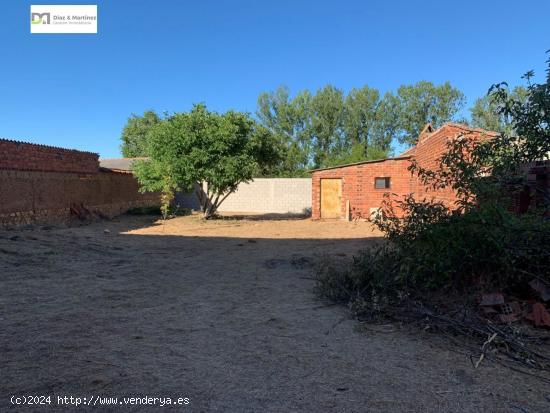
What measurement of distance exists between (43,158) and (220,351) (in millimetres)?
14447

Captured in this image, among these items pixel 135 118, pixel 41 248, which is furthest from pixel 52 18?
pixel 135 118

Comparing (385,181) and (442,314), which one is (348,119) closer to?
(385,181)

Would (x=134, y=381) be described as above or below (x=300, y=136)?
below

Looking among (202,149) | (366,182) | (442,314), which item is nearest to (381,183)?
(366,182)

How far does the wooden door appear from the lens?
794 inches

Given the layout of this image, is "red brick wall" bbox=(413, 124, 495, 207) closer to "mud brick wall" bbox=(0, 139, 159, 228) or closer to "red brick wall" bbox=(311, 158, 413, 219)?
"red brick wall" bbox=(311, 158, 413, 219)

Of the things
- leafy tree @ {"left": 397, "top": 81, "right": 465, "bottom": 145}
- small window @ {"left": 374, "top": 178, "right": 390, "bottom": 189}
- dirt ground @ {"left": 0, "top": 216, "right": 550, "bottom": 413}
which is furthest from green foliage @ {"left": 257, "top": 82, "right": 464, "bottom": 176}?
dirt ground @ {"left": 0, "top": 216, "right": 550, "bottom": 413}

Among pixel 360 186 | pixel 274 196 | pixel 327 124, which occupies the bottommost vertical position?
pixel 274 196

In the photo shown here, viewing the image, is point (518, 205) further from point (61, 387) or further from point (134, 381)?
point (61, 387)

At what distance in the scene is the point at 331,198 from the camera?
20297 mm

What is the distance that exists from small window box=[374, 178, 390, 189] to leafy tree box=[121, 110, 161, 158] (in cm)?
3512

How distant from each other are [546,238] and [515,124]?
1287 millimetres

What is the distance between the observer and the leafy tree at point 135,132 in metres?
48.3

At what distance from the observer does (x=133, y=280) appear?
6.95 metres
